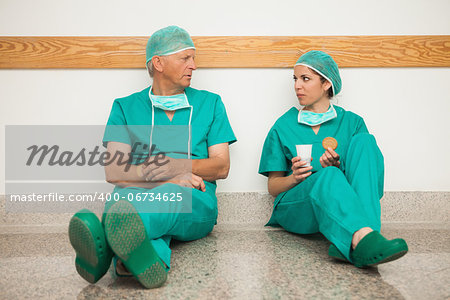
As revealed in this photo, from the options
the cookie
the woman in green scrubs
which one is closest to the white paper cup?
the woman in green scrubs

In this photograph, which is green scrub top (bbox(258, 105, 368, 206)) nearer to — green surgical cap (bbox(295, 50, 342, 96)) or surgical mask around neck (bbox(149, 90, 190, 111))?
green surgical cap (bbox(295, 50, 342, 96))

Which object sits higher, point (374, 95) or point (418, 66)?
point (418, 66)

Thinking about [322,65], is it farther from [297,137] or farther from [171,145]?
[171,145]

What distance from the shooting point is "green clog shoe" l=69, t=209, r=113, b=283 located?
1.05 metres

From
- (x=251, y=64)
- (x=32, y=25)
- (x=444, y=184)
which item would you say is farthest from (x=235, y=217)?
(x=32, y=25)

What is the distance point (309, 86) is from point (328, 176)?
0.57m

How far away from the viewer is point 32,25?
2.12 meters

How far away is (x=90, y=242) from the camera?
1051 millimetres

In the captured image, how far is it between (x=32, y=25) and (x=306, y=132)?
1.54 m

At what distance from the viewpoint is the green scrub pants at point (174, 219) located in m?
1.28

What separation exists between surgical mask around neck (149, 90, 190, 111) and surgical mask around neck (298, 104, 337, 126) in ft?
1.77

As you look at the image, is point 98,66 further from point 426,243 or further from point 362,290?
point 426,243

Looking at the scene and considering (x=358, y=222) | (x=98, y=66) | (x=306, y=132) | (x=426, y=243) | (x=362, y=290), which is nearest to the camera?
(x=362, y=290)

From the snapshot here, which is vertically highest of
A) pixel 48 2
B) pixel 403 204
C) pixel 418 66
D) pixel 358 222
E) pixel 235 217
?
pixel 48 2
